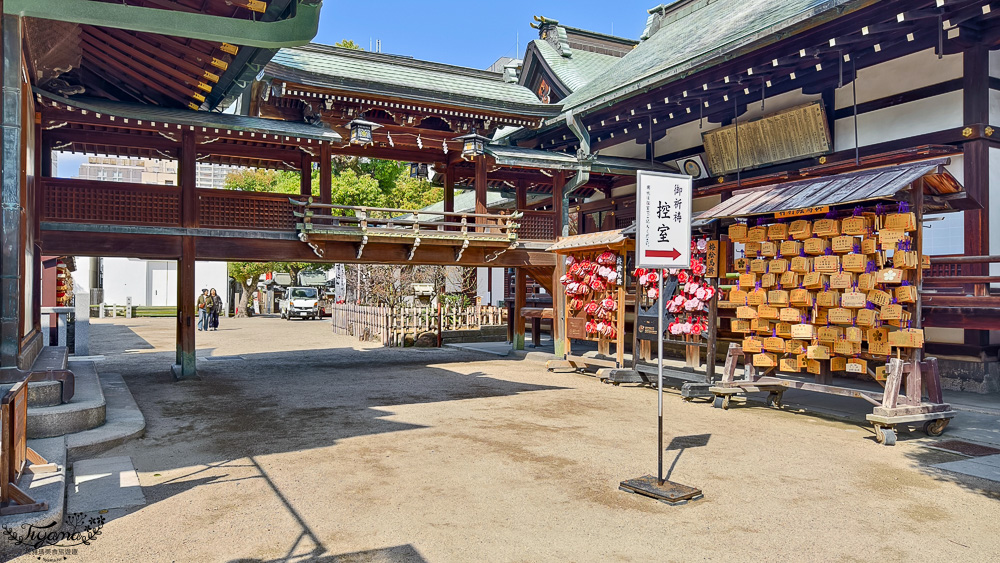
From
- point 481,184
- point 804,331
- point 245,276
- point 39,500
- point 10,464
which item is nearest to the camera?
point 10,464

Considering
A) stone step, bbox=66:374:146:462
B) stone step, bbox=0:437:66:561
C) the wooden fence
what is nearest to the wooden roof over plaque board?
stone step, bbox=66:374:146:462

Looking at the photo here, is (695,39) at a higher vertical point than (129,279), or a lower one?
higher

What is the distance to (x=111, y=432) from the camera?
7.43 meters

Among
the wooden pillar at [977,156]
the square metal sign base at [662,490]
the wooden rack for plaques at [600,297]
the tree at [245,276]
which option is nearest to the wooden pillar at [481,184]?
the wooden rack for plaques at [600,297]

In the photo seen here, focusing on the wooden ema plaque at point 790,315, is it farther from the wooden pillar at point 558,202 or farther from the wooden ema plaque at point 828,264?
the wooden pillar at point 558,202

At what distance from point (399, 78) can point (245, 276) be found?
3101 cm

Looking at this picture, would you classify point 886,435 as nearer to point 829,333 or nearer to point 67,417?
point 829,333

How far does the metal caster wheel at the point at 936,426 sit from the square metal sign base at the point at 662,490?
4.37 metres

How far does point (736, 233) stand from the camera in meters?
9.98

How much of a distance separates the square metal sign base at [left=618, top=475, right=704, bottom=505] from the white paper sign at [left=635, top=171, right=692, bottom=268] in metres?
1.91

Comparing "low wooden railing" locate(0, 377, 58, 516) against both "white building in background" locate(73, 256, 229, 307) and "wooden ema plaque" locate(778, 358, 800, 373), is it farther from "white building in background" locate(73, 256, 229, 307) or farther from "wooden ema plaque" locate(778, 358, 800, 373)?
"white building in background" locate(73, 256, 229, 307)

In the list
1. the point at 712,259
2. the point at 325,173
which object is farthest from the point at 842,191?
the point at 325,173

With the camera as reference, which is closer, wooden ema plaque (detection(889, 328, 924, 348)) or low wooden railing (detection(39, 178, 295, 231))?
wooden ema plaque (detection(889, 328, 924, 348))

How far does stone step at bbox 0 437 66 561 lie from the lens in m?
4.21
